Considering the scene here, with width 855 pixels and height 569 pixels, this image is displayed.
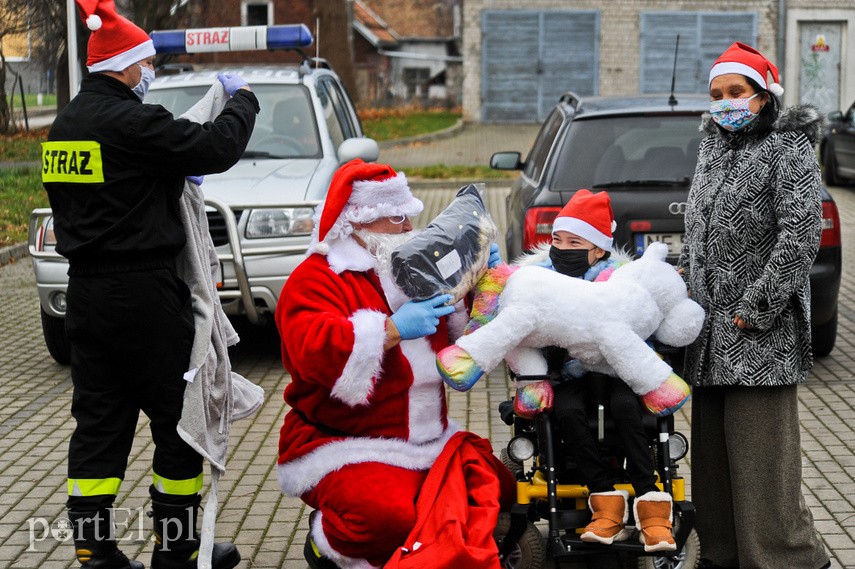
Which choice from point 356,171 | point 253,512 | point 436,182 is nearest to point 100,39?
point 356,171

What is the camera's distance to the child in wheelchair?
155 inches

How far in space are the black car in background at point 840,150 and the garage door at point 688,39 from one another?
1192 cm

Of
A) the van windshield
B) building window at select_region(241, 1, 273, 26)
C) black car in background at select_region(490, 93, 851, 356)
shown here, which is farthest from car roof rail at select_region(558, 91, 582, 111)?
building window at select_region(241, 1, 273, 26)

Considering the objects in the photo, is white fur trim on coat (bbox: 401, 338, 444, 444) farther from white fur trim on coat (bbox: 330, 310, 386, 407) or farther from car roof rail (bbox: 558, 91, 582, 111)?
car roof rail (bbox: 558, 91, 582, 111)

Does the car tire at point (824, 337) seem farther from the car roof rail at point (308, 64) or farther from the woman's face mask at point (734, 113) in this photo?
the car roof rail at point (308, 64)

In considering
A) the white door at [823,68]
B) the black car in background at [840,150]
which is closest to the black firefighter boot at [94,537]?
the black car in background at [840,150]

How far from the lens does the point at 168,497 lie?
4.37 meters

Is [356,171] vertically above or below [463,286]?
above

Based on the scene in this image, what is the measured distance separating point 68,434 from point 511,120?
25131 millimetres

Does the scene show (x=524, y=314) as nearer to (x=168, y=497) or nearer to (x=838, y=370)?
(x=168, y=497)

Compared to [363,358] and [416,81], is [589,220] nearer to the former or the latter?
[363,358]

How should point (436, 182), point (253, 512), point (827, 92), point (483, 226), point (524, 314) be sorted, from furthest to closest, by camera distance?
point (827, 92) < point (436, 182) < point (253, 512) < point (483, 226) < point (524, 314)

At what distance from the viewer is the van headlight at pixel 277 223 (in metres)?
7.54

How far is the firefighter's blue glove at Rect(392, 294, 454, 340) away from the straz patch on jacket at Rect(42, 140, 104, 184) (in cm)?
114
